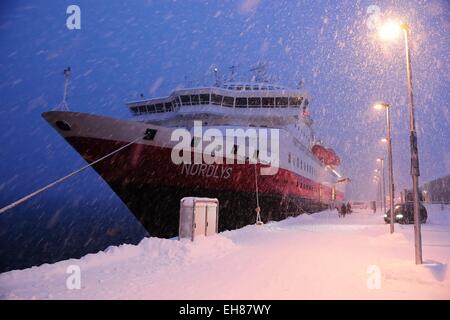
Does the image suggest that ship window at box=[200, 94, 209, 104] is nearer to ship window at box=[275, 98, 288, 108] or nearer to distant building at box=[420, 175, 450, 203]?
ship window at box=[275, 98, 288, 108]

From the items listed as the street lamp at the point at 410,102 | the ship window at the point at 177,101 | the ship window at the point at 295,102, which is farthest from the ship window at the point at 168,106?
the street lamp at the point at 410,102

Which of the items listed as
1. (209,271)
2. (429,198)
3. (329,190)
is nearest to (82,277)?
(209,271)

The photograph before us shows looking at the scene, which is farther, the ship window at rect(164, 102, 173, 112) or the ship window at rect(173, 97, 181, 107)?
the ship window at rect(164, 102, 173, 112)

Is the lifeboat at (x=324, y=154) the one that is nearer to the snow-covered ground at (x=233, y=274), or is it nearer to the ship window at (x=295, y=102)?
the ship window at (x=295, y=102)

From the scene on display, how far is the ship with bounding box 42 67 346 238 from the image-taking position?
13.4 metres

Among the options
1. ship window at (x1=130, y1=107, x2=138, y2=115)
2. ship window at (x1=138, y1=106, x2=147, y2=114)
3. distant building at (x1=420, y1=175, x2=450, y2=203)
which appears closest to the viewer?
ship window at (x1=138, y1=106, x2=147, y2=114)

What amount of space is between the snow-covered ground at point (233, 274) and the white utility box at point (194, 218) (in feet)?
1.73

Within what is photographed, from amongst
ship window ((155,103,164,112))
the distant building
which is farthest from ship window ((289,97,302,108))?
the distant building

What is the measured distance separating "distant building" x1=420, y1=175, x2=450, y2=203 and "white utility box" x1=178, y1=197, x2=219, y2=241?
47777 millimetres
